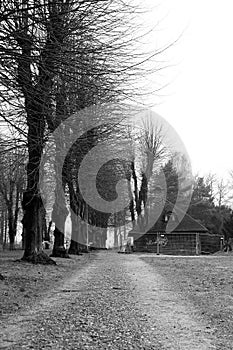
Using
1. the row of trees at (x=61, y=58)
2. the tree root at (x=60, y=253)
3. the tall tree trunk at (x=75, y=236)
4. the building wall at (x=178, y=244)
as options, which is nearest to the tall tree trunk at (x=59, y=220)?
the tree root at (x=60, y=253)

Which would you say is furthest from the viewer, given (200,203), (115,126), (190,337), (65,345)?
(200,203)

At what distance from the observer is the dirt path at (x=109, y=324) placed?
5.31 meters

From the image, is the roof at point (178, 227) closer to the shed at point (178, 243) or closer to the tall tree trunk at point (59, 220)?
the shed at point (178, 243)

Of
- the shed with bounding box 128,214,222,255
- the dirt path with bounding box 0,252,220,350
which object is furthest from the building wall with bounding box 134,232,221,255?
the dirt path with bounding box 0,252,220,350

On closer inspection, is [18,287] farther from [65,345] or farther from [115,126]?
[65,345]

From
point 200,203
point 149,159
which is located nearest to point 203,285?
point 149,159

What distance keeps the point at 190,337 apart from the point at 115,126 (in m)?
8.85

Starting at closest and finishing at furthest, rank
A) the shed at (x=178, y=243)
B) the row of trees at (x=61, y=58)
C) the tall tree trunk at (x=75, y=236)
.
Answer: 1. the row of trees at (x=61, y=58)
2. the tall tree trunk at (x=75, y=236)
3. the shed at (x=178, y=243)

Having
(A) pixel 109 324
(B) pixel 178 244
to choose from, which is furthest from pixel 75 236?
(A) pixel 109 324

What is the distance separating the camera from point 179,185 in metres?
58.9

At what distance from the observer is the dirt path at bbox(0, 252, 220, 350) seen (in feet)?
17.4

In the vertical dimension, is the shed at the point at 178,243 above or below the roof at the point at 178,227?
below

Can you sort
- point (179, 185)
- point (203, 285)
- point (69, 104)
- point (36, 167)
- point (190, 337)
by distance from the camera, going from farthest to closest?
point (179, 185), point (36, 167), point (203, 285), point (69, 104), point (190, 337)

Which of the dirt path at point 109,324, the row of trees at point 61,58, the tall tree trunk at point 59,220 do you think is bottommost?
the dirt path at point 109,324
